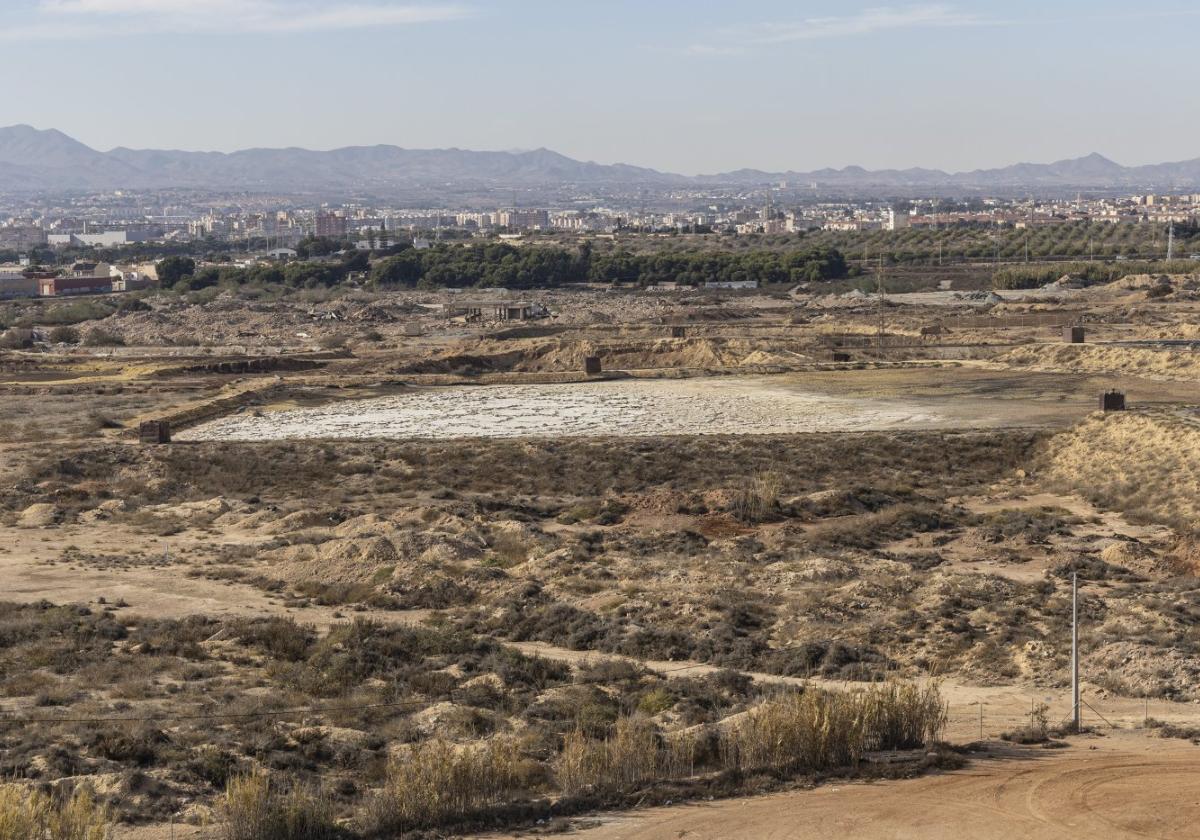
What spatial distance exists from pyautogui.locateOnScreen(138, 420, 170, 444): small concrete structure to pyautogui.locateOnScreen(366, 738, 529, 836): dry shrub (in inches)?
1190

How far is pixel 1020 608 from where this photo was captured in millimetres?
27516

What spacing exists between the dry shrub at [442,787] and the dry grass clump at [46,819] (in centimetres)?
298

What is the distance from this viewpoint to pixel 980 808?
60.5ft

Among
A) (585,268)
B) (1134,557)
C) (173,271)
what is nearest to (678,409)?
(1134,557)

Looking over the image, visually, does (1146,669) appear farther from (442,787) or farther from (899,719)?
(442,787)

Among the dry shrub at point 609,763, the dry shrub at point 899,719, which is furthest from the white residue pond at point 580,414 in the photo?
the dry shrub at point 609,763

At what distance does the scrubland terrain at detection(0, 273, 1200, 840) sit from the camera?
18906 millimetres

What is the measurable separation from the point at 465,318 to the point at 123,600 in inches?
2708

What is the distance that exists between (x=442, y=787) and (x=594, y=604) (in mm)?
11334

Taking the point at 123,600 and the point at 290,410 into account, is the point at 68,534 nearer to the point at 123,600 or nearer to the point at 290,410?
the point at 123,600

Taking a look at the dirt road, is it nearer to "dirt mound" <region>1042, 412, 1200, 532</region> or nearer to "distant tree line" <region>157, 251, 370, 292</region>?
"dirt mound" <region>1042, 412, 1200, 532</region>

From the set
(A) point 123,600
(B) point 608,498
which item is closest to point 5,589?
(A) point 123,600

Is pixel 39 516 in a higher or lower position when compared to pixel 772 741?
lower

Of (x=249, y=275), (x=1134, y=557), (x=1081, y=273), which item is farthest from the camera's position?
(x=249, y=275)
